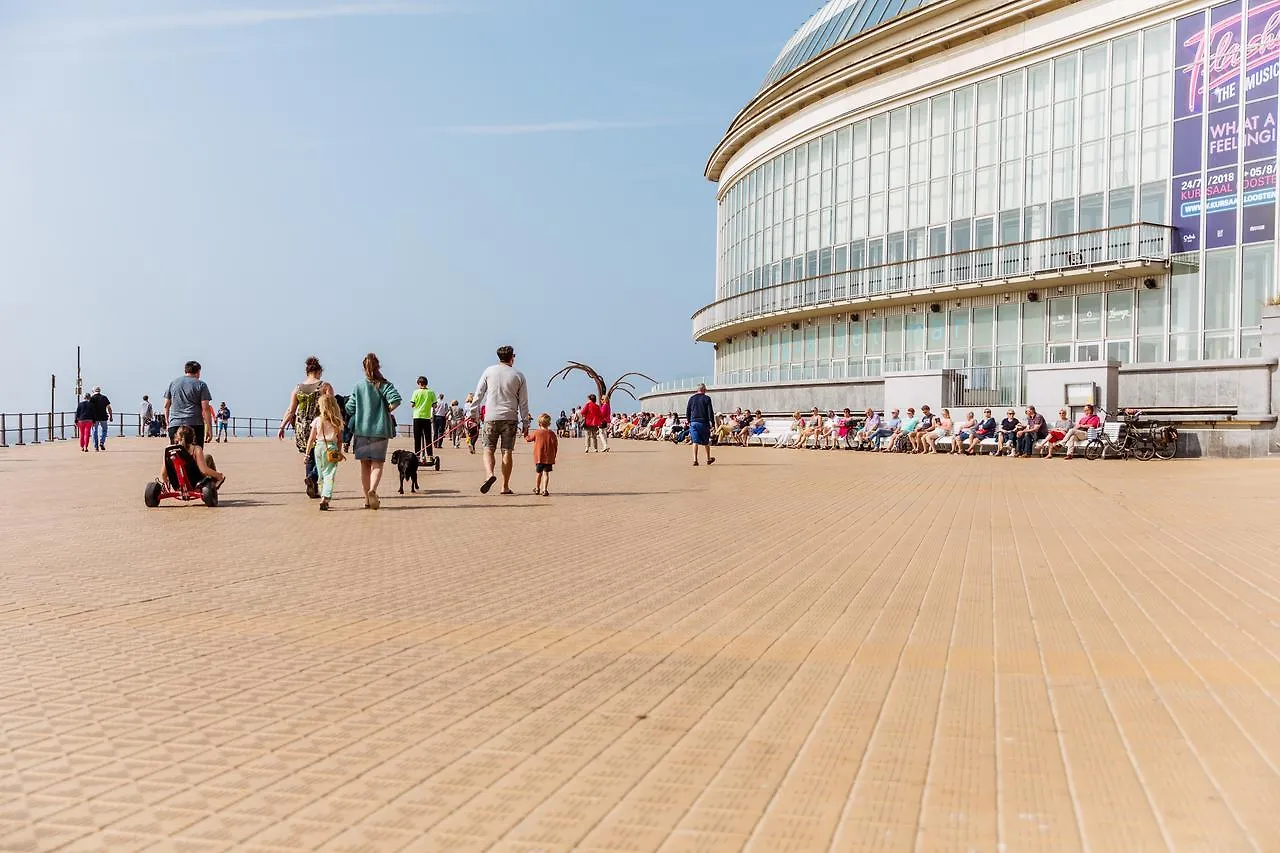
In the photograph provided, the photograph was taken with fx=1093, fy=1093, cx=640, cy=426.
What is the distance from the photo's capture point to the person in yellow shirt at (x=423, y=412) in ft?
66.5

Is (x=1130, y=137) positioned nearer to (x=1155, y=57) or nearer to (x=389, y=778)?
(x=1155, y=57)

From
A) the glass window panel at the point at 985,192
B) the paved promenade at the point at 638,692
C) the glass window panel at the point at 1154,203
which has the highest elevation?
the glass window panel at the point at 985,192

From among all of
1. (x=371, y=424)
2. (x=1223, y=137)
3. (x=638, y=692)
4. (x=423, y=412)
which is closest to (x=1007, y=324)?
(x=1223, y=137)

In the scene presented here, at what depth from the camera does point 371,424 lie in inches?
497

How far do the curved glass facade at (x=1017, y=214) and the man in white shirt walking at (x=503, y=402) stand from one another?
24.3m

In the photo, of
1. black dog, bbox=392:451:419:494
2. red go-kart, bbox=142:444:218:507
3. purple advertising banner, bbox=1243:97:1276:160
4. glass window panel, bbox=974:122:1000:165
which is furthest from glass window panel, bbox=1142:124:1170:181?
red go-kart, bbox=142:444:218:507

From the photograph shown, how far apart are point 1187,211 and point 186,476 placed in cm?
2934

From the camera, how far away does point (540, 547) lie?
901 centimetres

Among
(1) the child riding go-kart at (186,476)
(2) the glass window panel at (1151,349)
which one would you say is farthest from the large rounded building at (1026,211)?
(1) the child riding go-kart at (186,476)

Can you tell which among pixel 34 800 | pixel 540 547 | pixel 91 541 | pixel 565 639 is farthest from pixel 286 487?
pixel 34 800

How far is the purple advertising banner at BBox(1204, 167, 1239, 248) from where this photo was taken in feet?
101

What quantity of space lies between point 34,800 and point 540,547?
19.6ft

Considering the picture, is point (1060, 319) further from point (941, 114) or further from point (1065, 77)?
point (941, 114)

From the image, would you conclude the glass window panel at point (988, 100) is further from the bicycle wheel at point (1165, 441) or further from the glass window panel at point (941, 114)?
the bicycle wheel at point (1165, 441)
